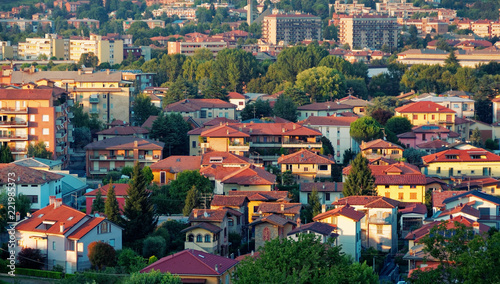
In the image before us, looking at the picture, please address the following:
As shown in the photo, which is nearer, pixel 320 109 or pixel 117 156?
pixel 117 156

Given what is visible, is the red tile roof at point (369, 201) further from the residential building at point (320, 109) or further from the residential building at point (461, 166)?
the residential building at point (320, 109)

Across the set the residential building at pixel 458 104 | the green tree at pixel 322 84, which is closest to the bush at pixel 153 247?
the residential building at pixel 458 104

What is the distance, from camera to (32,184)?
46.7 metres

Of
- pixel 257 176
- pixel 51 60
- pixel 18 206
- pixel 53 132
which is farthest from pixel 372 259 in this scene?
pixel 51 60

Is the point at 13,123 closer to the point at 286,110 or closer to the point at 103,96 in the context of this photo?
the point at 103,96

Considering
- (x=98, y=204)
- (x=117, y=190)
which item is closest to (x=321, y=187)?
(x=117, y=190)

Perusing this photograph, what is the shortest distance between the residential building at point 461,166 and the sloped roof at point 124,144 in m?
14.2

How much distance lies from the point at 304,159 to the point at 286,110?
709 inches

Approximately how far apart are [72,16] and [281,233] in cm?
15625

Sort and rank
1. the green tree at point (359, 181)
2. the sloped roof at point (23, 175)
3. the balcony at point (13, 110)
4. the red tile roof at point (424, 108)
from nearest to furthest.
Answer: the sloped roof at point (23, 175) < the green tree at point (359, 181) < the balcony at point (13, 110) < the red tile roof at point (424, 108)

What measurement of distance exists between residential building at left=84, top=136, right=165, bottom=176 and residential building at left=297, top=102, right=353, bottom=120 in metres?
19.4

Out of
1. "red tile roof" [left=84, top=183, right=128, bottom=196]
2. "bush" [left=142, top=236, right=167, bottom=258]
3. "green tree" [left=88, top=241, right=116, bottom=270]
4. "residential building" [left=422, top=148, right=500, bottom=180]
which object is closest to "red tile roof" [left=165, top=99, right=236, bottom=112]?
"residential building" [left=422, top=148, right=500, bottom=180]

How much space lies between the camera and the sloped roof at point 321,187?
50.8 metres

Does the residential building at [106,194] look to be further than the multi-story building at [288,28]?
No
